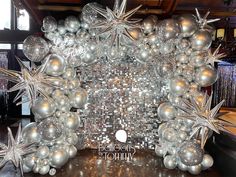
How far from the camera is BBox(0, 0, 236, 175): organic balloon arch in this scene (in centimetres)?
264

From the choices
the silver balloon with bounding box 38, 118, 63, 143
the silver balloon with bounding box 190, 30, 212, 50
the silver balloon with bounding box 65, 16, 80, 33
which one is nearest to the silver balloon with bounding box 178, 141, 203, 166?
the silver balloon with bounding box 190, 30, 212, 50

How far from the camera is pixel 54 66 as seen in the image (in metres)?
2.69

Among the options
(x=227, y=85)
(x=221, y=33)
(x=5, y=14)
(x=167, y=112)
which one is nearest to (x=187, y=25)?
(x=167, y=112)

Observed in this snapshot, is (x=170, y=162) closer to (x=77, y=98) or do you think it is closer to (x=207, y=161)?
(x=207, y=161)

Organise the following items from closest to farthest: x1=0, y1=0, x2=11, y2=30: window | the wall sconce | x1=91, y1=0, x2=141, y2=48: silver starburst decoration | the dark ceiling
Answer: x1=91, y1=0, x2=141, y2=48: silver starburst decoration, the dark ceiling, the wall sconce, x1=0, y1=0, x2=11, y2=30: window

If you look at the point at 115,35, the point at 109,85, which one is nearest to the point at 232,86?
the point at 109,85

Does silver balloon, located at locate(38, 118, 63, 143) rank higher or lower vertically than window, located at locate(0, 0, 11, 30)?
lower

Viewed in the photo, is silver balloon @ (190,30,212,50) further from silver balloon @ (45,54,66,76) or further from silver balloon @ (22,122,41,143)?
silver balloon @ (22,122,41,143)

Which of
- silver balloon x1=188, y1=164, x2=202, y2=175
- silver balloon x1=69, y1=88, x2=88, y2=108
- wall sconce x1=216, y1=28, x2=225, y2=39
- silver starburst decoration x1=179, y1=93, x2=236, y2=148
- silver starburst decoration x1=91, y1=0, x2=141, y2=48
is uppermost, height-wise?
wall sconce x1=216, y1=28, x2=225, y2=39

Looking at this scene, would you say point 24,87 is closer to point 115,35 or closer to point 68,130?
point 68,130

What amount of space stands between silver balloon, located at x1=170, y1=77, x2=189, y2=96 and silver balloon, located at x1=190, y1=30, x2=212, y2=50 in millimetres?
412

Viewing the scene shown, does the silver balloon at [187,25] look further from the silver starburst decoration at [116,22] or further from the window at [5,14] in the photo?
the window at [5,14]

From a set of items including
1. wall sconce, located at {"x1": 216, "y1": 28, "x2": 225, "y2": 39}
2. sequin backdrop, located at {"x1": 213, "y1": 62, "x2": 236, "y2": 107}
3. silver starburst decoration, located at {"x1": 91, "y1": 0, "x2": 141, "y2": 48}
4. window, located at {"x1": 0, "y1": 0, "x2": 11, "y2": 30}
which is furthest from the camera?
window, located at {"x1": 0, "y1": 0, "x2": 11, "y2": 30}

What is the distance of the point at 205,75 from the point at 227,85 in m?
6.76
